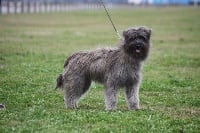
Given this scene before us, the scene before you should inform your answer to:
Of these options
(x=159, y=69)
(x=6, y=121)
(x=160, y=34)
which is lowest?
(x=160, y=34)

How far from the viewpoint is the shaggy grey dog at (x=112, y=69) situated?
13.6 m

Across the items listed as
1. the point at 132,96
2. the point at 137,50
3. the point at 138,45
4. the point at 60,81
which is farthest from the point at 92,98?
the point at 138,45

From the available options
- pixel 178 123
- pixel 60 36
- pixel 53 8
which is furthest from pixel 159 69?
pixel 53 8

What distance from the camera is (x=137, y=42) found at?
13453 mm

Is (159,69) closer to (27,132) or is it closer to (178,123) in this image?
(178,123)

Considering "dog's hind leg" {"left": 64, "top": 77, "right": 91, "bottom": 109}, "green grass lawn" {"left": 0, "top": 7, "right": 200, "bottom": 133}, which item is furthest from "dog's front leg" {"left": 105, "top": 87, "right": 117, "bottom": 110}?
"dog's hind leg" {"left": 64, "top": 77, "right": 91, "bottom": 109}

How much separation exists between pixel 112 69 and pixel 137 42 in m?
0.90

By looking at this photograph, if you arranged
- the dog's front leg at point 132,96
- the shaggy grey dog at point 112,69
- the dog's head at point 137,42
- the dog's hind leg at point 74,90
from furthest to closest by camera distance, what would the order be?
the dog's hind leg at point 74,90 → the dog's front leg at point 132,96 → the shaggy grey dog at point 112,69 → the dog's head at point 137,42

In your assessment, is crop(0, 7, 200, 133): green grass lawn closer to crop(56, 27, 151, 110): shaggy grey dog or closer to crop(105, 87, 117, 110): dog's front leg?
crop(105, 87, 117, 110): dog's front leg

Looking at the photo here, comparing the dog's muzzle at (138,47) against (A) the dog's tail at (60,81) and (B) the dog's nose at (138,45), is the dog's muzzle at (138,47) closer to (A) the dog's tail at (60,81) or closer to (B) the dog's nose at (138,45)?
(B) the dog's nose at (138,45)

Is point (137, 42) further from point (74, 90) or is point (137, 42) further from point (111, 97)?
point (74, 90)

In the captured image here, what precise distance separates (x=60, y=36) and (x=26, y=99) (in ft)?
80.6

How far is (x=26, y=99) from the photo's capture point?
15539 mm

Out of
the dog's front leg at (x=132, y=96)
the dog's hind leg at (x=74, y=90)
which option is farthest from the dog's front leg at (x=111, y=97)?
the dog's hind leg at (x=74, y=90)
